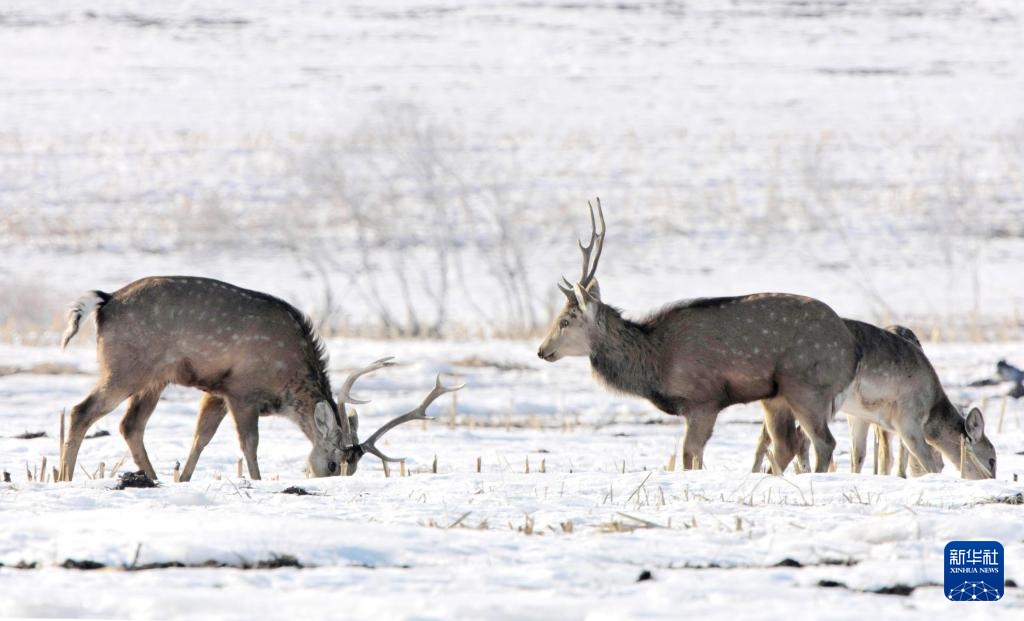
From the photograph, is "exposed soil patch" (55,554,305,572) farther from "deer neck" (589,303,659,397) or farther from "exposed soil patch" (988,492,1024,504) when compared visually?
"deer neck" (589,303,659,397)

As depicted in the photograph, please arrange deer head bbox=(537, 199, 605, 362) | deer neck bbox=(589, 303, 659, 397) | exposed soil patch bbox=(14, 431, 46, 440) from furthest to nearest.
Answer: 1. exposed soil patch bbox=(14, 431, 46, 440)
2. deer head bbox=(537, 199, 605, 362)
3. deer neck bbox=(589, 303, 659, 397)

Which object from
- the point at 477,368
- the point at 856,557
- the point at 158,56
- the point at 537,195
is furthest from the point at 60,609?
the point at 158,56

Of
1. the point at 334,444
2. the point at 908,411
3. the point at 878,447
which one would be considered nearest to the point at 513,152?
the point at 878,447

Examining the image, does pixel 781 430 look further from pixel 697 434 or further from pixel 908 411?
pixel 908 411

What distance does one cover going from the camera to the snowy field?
6.04 m

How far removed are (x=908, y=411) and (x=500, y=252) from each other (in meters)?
21.4

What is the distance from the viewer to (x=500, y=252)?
106 ft

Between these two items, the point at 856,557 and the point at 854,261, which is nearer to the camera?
the point at 856,557

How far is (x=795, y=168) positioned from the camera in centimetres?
4116

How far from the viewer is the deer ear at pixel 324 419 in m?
10.8

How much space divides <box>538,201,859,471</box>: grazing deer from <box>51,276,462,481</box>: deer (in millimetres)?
A: 1659

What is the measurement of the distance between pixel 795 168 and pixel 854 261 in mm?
8675

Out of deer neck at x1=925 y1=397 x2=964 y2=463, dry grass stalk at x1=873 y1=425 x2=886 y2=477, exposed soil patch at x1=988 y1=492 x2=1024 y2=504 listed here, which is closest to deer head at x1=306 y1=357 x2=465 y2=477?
dry grass stalk at x1=873 y1=425 x2=886 y2=477

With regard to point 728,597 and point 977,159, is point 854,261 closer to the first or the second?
point 977,159
